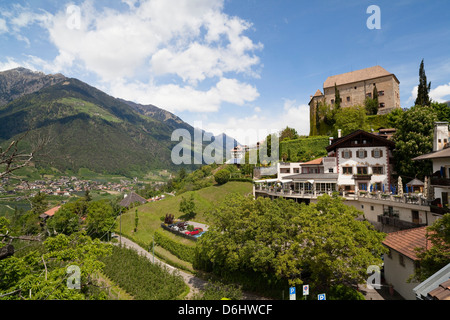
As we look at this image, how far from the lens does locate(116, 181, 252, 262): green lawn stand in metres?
38.8

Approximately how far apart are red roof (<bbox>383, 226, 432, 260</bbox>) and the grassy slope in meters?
23.4

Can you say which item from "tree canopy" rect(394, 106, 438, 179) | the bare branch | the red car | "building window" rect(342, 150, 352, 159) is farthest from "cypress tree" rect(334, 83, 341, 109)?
the bare branch

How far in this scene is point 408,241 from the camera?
56.1 feet

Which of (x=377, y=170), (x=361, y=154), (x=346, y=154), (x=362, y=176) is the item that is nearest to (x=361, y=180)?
(x=362, y=176)

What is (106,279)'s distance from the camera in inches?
981

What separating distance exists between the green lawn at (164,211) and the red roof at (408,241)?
2326 centimetres

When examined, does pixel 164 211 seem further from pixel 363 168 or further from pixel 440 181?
pixel 440 181

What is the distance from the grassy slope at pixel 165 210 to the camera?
130 ft

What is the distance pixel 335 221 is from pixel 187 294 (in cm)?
1478

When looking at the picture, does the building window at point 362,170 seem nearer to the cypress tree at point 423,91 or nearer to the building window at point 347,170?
the building window at point 347,170

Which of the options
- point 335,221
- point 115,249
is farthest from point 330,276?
point 115,249

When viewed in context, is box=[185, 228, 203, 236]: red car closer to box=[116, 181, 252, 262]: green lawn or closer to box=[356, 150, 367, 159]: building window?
box=[116, 181, 252, 262]: green lawn

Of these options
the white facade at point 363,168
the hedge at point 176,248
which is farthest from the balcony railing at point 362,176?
the hedge at point 176,248
